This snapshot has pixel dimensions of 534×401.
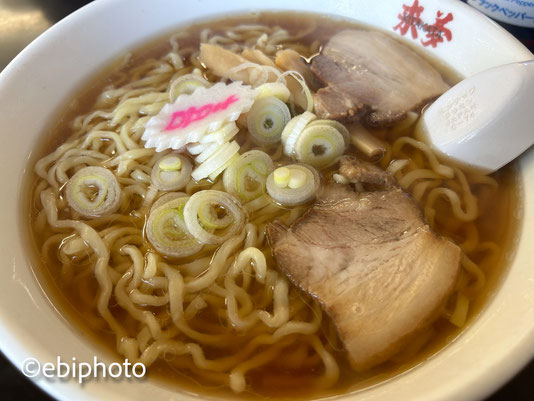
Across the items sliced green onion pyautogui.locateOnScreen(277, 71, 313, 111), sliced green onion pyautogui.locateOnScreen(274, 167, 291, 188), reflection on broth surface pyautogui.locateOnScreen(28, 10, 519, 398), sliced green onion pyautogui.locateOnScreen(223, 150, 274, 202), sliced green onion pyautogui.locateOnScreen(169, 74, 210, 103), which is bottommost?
reflection on broth surface pyautogui.locateOnScreen(28, 10, 519, 398)

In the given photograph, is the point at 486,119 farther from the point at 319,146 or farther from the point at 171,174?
the point at 171,174

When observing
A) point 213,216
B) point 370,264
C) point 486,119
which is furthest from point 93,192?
point 486,119

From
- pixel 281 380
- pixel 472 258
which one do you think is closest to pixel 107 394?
pixel 281 380

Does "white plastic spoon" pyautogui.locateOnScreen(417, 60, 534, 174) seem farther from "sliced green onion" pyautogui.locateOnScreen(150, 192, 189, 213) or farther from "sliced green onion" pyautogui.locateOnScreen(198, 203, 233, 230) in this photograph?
"sliced green onion" pyautogui.locateOnScreen(150, 192, 189, 213)

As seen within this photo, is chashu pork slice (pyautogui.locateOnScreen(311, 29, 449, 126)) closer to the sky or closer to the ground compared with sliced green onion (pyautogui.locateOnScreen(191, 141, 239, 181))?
closer to the sky

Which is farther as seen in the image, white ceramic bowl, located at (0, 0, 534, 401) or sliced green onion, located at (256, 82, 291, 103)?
sliced green onion, located at (256, 82, 291, 103)

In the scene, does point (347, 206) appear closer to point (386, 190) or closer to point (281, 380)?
point (386, 190)

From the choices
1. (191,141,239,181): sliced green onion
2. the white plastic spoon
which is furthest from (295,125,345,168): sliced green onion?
A: the white plastic spoon

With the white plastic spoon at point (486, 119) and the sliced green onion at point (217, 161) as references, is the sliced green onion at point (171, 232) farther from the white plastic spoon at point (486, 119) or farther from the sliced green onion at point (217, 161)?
the white plastic spoon at point (486, 119)

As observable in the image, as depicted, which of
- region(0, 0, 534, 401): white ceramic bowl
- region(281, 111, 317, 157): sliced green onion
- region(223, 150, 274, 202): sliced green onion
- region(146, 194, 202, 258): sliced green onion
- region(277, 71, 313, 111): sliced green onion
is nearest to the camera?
region(0, 0, 534, 401): white ceramic bowl
